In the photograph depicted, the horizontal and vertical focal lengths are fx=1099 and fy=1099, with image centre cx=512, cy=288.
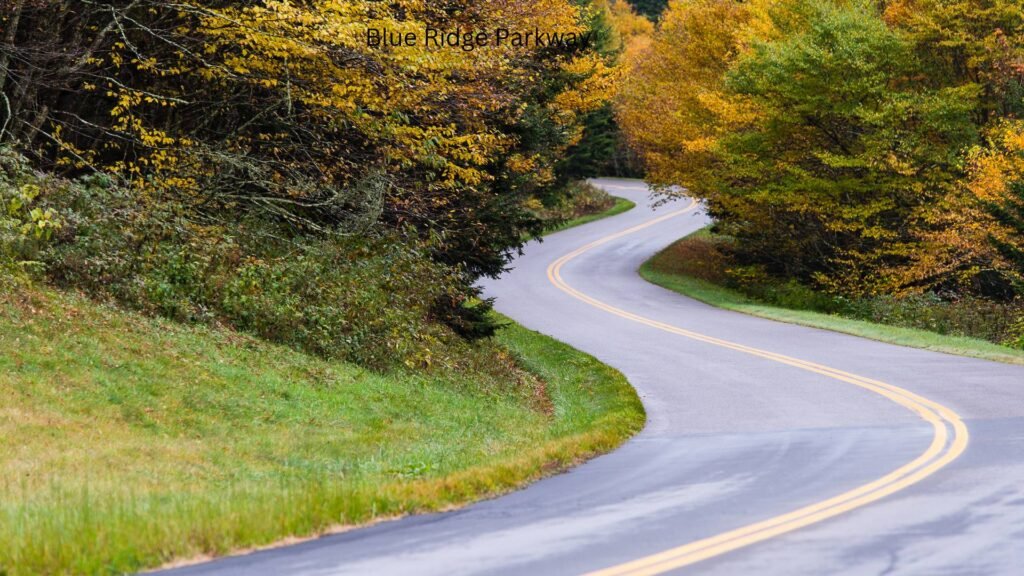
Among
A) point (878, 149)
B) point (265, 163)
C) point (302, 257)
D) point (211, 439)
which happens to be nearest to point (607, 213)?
point (878, 149)

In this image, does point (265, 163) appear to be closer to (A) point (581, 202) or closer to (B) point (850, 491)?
(B) point (850, 491)

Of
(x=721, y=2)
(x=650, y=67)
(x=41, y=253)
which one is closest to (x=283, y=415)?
(x=41, y=253)

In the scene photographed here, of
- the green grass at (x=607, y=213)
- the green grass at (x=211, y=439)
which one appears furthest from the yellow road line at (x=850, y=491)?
the green grass at (x=607, y=213)

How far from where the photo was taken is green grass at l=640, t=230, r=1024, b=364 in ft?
66.0

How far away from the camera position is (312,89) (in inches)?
684

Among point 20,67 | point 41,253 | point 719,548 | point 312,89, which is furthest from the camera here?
point 312,89

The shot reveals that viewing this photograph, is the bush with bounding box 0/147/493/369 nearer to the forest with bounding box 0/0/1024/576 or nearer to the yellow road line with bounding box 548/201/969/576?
the forest with bounding box 0/0/1024/576

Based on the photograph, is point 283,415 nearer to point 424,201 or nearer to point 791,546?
point 791,546

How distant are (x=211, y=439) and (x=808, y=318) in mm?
19791

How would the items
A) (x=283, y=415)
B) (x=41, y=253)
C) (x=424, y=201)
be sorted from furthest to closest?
(x=424, y=201) < (x=41, y=253) < (x=283, y=415)

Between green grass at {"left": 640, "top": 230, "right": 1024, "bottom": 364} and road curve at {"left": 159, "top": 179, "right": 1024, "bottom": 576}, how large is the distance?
2.14 metres

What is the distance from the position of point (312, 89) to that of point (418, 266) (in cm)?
326

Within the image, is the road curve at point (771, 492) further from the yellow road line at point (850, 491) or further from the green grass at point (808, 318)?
the green grass at point (808, 318)

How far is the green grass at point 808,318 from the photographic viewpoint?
792 inches
